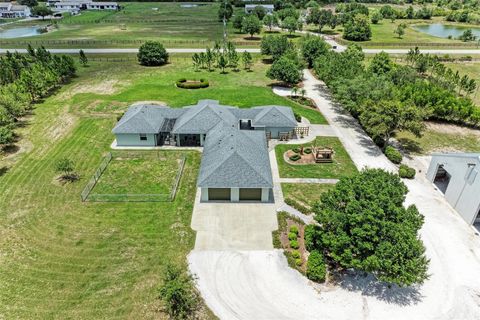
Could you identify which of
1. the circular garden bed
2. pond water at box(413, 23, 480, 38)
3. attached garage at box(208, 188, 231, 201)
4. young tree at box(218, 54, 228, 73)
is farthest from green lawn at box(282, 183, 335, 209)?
pond water at box(413, 23, 480, 38)

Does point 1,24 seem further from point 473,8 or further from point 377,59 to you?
point 473,8

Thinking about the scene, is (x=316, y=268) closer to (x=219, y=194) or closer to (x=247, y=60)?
(x=219, y=194)

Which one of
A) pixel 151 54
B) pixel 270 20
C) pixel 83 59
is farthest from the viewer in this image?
pixel 270 20

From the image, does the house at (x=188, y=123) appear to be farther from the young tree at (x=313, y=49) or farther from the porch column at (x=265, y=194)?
the young tree at (x=313, y=49)

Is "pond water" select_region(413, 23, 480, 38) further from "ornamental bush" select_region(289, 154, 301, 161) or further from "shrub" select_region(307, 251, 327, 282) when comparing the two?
"shrub" select_region(307, 251, 327, 282)

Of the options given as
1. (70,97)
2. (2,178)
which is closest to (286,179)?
(2,178)

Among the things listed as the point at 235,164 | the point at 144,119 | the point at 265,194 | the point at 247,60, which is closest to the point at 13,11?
the point at 247,60
